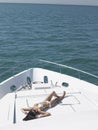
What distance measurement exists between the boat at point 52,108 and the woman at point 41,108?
157 millimetres

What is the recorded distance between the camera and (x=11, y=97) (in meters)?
10.1

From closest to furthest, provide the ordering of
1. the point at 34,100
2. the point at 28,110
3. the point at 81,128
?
the point at 81,128
the point at 28,110
the point at 34,100

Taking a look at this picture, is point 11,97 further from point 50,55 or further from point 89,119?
point 50,55

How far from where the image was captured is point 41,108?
8.80m

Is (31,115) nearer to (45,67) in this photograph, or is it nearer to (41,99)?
(41,99)

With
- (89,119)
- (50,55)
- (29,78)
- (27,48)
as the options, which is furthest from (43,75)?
(27,48)

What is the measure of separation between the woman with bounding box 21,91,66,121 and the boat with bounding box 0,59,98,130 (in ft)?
0.51

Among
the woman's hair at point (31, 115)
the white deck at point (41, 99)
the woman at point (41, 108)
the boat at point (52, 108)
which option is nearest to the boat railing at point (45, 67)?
the boat at point (52, 108)

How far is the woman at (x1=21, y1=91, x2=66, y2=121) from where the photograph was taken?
27.2 ft

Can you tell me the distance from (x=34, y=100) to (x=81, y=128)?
230 inches

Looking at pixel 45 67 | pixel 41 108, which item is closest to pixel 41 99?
pixel 41 108

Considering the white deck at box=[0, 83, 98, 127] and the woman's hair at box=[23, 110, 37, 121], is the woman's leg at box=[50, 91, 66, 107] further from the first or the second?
the woman's hair at box=[23, 110, 37, 121]

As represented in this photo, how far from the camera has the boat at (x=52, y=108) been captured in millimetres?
4078

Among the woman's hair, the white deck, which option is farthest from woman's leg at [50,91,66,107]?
the woman's hair
